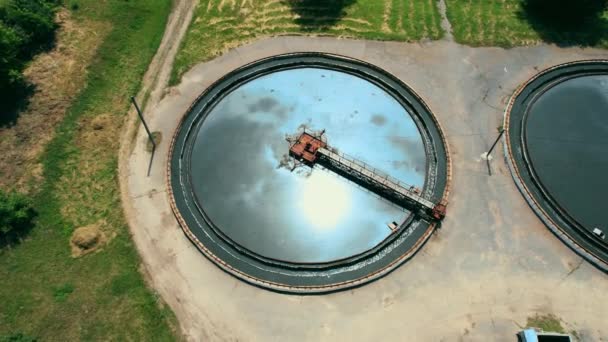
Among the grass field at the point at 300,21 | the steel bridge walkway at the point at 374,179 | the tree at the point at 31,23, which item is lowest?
the steel bridge walkway at the point at 374,179

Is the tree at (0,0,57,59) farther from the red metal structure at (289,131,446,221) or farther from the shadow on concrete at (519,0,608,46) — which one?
the shadow on concrete at (519,0,608,46)

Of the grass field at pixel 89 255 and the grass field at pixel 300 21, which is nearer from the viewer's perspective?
the grass field at pixel 89 255

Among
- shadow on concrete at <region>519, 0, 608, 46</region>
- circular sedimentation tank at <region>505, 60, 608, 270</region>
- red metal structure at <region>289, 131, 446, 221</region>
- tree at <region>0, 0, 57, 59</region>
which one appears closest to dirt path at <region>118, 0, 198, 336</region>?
tree at <region>0, 0, 57, 59</region>

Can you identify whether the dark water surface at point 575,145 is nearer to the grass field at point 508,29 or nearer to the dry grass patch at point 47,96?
the grass field at point 508,29

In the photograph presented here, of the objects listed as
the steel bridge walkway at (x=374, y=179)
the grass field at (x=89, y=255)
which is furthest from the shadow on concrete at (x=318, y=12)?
the steel bridge walkway at (x=374, y=179)

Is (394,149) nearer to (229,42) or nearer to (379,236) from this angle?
(379,236)

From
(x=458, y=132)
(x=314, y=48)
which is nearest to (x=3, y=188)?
(x=314, y=48)
